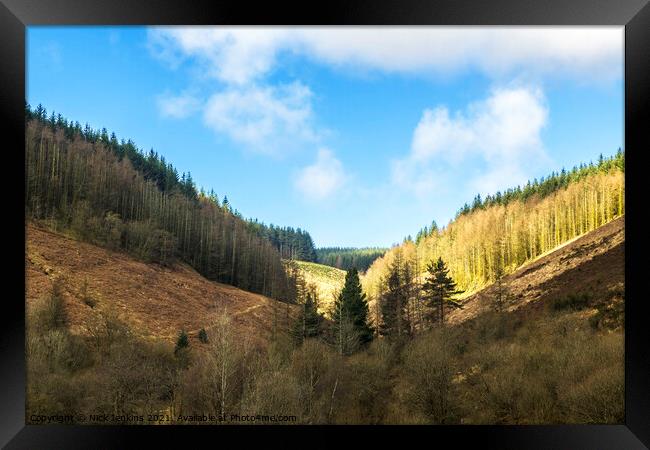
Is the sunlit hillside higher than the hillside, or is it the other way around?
the sunlit hillside

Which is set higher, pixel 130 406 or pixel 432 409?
pixel 130 406

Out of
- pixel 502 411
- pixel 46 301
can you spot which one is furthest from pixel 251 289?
pixel 502 411

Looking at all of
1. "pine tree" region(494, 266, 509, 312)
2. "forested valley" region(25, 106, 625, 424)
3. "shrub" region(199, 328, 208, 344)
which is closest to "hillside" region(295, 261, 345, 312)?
"forested valley" region(25, 106, 625, 424)

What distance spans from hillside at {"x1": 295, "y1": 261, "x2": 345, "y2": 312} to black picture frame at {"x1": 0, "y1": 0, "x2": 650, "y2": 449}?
389 inches

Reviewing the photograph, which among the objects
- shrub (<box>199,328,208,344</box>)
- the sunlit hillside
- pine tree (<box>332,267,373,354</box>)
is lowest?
shrub (<box>199,328,208,344</box>)

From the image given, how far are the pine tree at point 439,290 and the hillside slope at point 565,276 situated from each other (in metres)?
0.42

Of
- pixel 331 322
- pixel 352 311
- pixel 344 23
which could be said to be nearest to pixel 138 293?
pixel 331 322

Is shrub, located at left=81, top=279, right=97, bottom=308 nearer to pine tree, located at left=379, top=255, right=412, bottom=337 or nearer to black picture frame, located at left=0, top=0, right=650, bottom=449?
pine tree, located at left=379, top=255, right=412, bottom=337

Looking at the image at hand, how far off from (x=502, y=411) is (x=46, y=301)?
12434 mm

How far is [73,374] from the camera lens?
317 inches

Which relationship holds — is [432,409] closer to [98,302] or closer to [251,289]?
[251,289]

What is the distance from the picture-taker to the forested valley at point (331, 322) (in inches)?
281

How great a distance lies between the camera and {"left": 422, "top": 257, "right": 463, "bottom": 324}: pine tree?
1375 centimetres

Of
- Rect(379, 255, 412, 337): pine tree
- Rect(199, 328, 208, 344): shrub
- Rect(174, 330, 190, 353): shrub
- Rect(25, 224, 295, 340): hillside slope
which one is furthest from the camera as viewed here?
Rect(379, 255, 412, 337): pine tree
